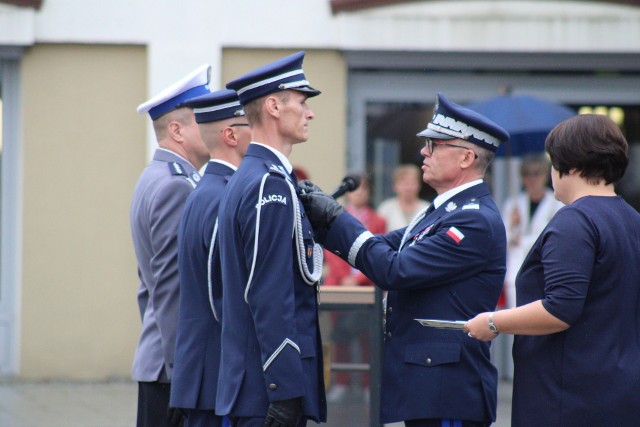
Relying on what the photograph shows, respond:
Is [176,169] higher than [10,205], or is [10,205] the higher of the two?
[176,169]

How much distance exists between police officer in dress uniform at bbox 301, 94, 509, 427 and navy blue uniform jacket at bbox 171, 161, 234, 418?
431mm

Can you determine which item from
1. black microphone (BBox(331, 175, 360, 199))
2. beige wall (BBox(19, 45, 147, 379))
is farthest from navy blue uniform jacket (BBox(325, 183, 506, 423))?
beige wall (BBox(19, 45, 147, 379))

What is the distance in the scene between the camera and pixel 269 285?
11.6 ft

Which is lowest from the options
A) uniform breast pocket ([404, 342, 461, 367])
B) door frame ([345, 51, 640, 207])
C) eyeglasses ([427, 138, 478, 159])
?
uniform breast pocket ([404, 342, 461, 367])

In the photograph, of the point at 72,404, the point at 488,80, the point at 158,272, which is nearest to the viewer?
the point at 158,272

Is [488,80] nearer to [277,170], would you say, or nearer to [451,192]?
[451,192]

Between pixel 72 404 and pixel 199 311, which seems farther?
pixel 72 404

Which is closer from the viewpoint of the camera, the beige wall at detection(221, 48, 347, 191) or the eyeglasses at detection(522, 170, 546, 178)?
the eyeglasses at detection(522, 170, 546, 178)

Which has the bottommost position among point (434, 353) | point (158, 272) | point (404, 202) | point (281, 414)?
point (281, 414)

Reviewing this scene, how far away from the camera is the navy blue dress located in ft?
11.2

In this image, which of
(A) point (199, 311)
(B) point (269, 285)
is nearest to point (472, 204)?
(B) point (269, 285)

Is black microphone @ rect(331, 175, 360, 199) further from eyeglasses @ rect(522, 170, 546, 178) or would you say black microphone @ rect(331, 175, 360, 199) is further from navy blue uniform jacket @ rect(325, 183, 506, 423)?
eyeglasses @ rect(522, 170, 546, 178)

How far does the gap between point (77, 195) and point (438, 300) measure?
18.8ft

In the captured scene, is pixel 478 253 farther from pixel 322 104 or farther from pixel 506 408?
pixel 322 104
